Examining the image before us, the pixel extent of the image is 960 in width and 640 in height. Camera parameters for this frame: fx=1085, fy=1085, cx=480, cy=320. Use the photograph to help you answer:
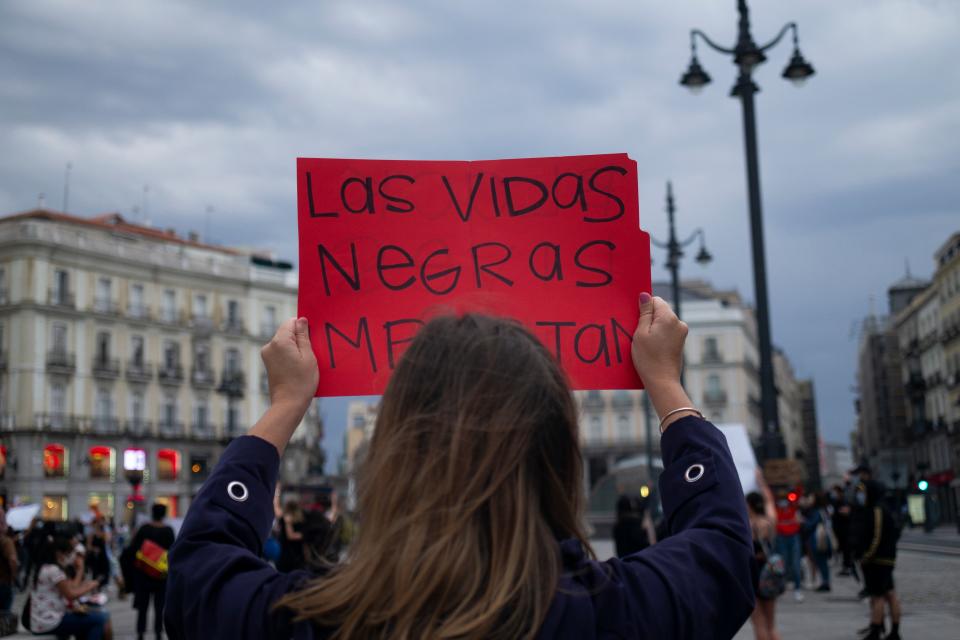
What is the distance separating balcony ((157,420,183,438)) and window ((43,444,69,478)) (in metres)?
6.10

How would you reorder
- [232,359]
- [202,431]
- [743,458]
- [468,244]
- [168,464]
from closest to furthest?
[468,244], [743,458], [168,464], [202,431], [232,359]

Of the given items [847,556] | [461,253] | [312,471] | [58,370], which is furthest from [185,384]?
[461,253]

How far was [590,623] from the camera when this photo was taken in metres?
1.53

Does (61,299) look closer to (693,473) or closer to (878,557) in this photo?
(878,557)

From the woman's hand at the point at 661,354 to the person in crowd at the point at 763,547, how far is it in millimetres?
6651

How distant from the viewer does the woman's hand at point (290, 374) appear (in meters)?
1.98

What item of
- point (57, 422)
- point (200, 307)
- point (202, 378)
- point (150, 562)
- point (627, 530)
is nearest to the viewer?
point (150, 562)

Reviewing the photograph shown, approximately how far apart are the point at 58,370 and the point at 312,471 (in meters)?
25.8

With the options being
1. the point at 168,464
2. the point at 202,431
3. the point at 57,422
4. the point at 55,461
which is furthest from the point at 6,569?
the point at 202,431

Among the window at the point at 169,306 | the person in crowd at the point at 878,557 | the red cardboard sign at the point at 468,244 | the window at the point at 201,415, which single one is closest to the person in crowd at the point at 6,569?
the person in crowd at the point at 878,557

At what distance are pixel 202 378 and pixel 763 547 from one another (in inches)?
2331

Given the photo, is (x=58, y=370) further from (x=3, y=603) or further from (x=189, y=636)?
(x=189, y=636)

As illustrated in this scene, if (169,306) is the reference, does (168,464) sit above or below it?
below

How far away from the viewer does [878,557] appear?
10.7 m
